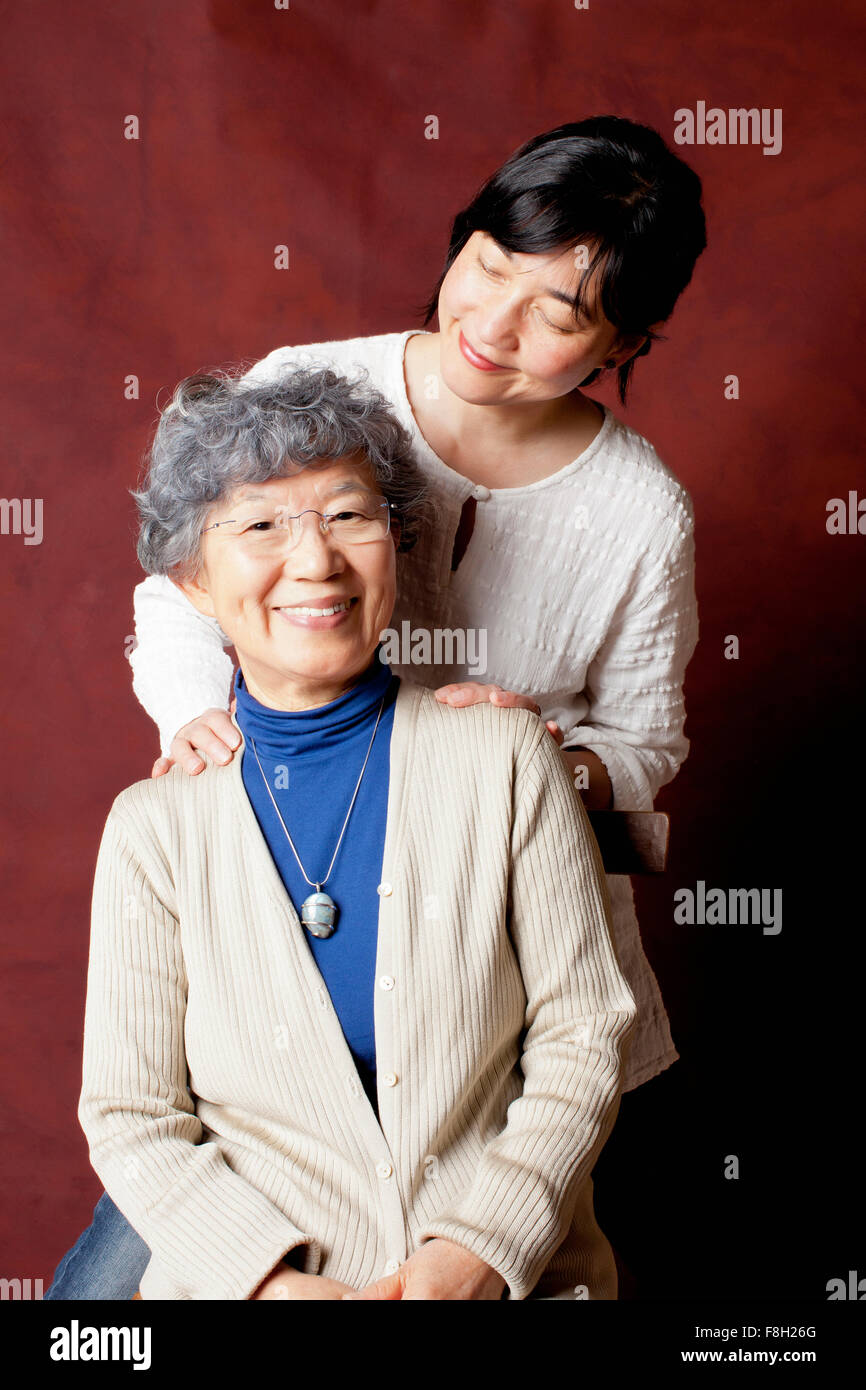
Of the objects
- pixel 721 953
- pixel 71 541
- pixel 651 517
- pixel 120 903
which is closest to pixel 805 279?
pixel 651 517

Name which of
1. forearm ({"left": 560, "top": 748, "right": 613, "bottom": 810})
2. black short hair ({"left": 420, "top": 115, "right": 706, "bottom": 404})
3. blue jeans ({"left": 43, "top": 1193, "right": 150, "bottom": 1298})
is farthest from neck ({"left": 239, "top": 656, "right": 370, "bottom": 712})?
blue jeans ({"left": 43, "top": 1193, "right": 150, "bottom": 1298})

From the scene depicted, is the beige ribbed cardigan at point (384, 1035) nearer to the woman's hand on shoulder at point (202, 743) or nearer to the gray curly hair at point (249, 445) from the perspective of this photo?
the woman's hand on shoulder at point (202, 743)

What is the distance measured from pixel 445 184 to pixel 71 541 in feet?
3.35

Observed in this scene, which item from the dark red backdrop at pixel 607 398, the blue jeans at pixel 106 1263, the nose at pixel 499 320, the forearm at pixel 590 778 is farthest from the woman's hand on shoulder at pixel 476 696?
the dark red backdrop at pixel 607 398

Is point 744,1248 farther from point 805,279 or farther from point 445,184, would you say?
point 445,184

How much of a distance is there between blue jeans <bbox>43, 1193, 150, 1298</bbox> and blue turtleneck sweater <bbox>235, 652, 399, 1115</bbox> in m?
0.46

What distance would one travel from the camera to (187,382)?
5.05 ft

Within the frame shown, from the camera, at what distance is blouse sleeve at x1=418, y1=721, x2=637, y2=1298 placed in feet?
4.47

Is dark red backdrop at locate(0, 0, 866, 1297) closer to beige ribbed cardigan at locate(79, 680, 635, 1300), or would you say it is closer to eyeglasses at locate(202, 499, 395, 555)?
beige ribbed cardigan at locate(79, 680, 635, 1300)

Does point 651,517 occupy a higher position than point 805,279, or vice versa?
point 805,279

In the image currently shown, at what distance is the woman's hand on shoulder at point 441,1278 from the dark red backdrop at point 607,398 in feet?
3.96

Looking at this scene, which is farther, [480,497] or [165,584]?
[165,584]
